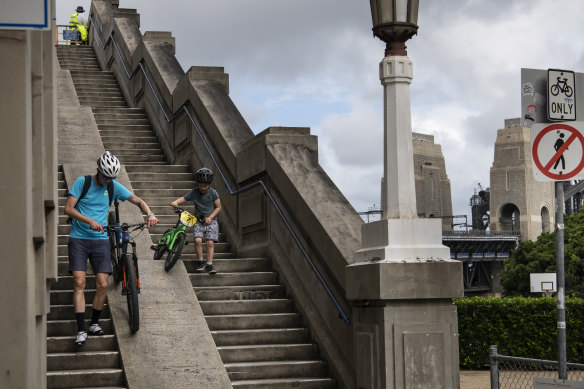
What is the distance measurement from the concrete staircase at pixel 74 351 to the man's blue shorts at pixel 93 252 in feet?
2.14

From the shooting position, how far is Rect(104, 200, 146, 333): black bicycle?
9.05 metres

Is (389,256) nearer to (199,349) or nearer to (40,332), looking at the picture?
(199,349)

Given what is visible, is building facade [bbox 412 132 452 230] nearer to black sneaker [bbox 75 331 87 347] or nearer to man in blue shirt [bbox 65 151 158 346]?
man in blue shirt [bbox 65 151 158 346]

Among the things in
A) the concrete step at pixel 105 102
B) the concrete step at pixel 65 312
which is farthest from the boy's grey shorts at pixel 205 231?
the concrete step at pixel 105 102

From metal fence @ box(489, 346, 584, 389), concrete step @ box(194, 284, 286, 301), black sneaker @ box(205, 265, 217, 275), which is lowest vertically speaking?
metal fence @ box(489, 346, 584, 389)

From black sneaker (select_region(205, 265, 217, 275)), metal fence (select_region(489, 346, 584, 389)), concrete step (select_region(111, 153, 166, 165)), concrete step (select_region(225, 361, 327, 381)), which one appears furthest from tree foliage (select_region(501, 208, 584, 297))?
concrete step (select_region(225, 361, 327, 381))

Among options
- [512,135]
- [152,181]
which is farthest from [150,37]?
[512,135]

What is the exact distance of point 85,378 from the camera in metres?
8.57

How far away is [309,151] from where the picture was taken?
445 inches

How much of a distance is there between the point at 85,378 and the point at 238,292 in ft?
8.39

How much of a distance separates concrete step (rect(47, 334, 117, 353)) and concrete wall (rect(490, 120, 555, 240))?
170 metres

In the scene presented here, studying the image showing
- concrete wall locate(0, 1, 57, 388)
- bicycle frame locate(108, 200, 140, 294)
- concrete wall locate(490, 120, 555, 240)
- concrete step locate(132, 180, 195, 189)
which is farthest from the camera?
concrete wall locate(490, 120, 555, 240)

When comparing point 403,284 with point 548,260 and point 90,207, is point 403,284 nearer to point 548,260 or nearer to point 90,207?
point 90,207

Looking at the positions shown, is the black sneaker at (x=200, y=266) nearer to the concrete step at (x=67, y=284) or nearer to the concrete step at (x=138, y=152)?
the concrete step at (x=67, y=284)
